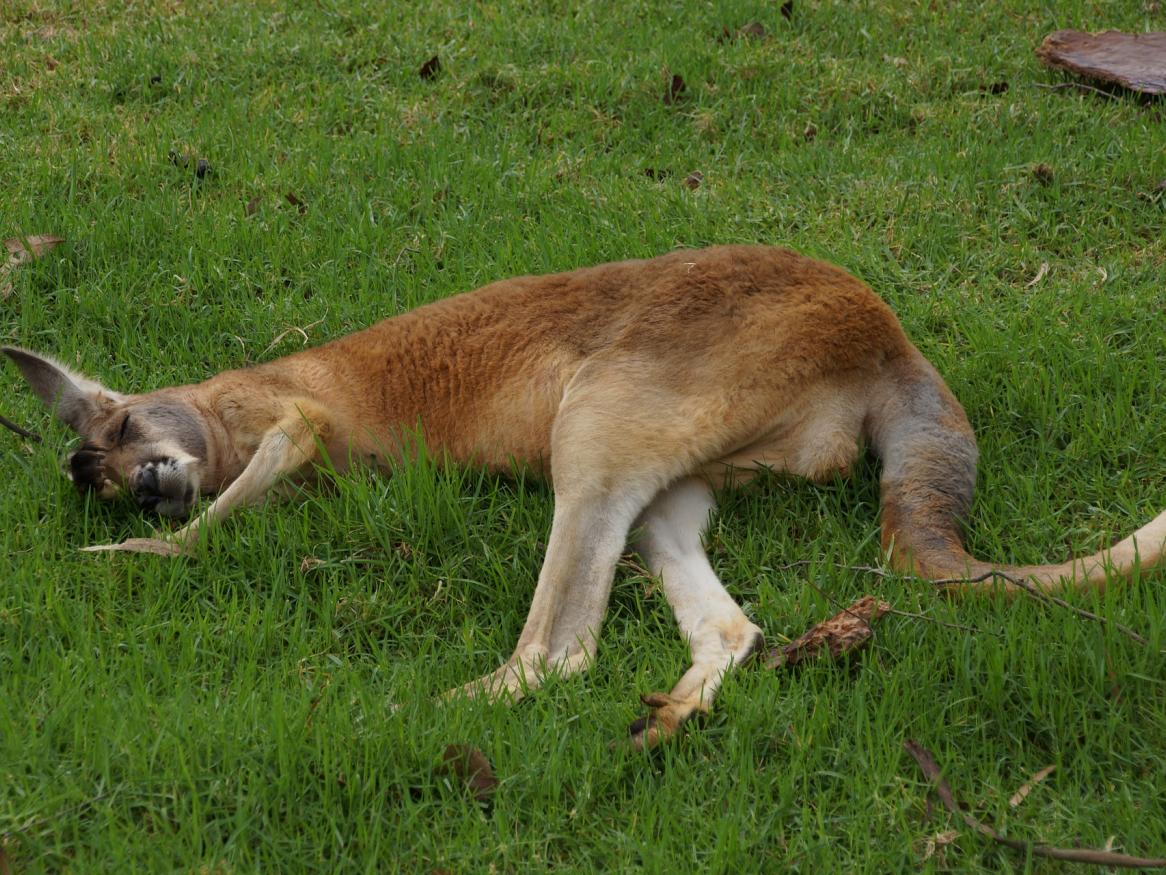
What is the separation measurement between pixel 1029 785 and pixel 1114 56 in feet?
17.1

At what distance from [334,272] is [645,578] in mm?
2531

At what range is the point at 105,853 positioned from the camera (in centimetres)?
288

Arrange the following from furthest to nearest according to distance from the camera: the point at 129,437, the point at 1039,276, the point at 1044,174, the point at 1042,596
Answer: the point at 1044,174 → the point at 1039,276 → the point at 129,437 → the point at 1042,596

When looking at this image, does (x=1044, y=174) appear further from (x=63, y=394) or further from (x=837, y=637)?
(x=63, y=394)

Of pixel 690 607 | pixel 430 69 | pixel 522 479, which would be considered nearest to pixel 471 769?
pixel 690 607

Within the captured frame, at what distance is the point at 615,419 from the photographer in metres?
4.26

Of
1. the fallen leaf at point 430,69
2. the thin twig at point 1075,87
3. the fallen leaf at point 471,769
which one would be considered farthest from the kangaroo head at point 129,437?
the thin twig at point 1075,87

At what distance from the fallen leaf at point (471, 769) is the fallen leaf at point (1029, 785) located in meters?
1.25

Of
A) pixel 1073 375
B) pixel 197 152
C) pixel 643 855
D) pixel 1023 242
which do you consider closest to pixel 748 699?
pixel 643 855

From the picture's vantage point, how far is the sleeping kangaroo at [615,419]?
392 cm

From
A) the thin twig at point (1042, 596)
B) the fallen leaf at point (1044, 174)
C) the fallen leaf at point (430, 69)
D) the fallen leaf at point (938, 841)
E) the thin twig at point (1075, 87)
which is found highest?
the fallen leaf at point (430, 69)

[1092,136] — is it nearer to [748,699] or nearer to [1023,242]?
[1023,242]

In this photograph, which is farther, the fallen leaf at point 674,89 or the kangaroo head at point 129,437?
the fallen leaf at point 674,89

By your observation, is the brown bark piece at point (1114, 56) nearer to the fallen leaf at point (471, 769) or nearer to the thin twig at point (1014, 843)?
the thin twig at point (1014, 843)
